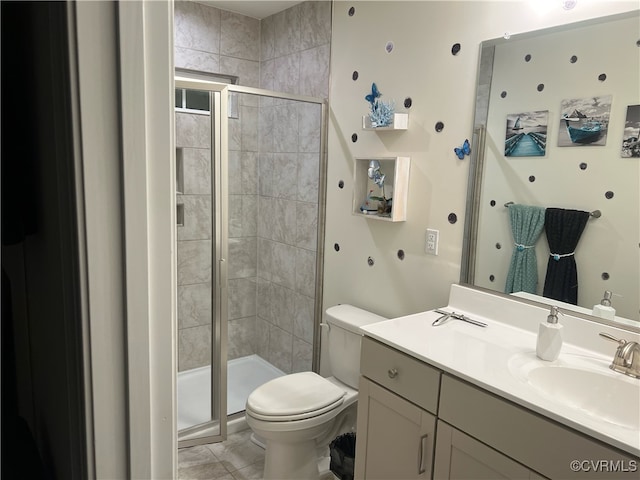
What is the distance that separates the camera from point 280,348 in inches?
128

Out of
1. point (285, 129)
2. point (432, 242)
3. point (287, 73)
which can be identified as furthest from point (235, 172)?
point (432, 242)

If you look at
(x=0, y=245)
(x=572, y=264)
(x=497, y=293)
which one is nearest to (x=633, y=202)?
(x=572, y=264)

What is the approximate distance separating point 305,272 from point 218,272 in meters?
0.64

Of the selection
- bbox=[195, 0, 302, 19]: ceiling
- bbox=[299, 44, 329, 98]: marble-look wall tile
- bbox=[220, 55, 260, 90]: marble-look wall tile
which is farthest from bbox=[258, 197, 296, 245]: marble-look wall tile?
bbox=[195, 0, 302, 19]: ceiling

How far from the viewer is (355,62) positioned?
2492mm

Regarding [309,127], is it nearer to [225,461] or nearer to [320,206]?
[320,206]

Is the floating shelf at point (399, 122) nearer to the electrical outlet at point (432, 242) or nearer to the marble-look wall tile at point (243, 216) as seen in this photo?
the electrical outlet at point (432, 242)

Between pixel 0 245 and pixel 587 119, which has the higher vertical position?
pixel 587 119

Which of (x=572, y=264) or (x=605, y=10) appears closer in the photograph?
(x=605, y=10)

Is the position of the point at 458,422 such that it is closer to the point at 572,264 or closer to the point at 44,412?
the point at 572,264

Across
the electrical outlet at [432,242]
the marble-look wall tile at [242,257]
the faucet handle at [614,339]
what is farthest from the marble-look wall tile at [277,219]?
the faucet handle at [614,339]

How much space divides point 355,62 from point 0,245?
2.29 metres

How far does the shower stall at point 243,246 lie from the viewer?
257 centimetres

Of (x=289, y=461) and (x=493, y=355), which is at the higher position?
(x=493, y=355)
